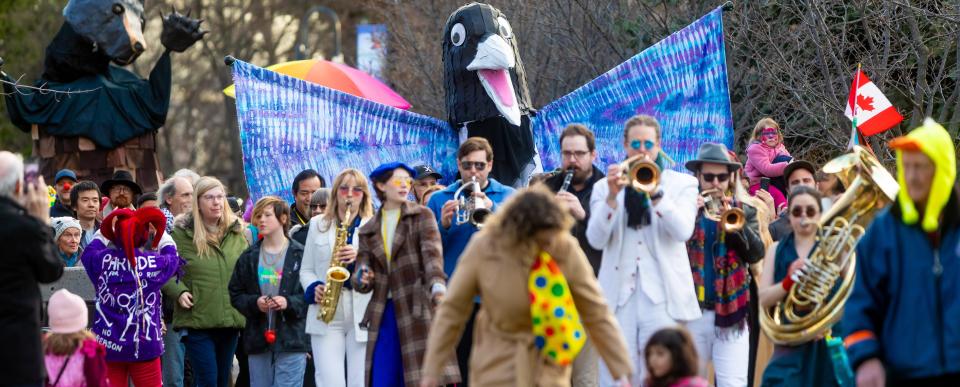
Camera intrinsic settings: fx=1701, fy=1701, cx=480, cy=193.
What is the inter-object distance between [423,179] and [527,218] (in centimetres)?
452

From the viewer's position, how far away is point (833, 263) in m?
8.31

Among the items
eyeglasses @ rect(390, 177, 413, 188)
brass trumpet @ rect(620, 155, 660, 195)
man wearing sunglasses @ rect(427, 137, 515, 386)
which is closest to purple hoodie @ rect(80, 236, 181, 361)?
eyeglasses @ rect(390, 177, 413, 188)

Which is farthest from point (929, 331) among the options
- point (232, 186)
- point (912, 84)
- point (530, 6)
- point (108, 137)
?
point (232, 186)

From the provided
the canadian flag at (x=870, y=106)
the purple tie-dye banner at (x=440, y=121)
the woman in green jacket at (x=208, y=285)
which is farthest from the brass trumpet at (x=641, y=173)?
the woman in green jacket at (x=208, y=285)

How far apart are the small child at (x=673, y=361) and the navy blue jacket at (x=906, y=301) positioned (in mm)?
726

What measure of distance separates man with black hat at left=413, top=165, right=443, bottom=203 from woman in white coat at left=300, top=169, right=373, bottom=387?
35.5 inches

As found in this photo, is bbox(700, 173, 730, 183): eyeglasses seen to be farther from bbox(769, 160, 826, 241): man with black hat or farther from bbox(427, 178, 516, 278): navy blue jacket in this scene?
bbox(769, 160, 826, 241): man with black hat

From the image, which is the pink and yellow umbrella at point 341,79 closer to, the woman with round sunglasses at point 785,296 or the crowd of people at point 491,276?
the crowd of people at point 491,276

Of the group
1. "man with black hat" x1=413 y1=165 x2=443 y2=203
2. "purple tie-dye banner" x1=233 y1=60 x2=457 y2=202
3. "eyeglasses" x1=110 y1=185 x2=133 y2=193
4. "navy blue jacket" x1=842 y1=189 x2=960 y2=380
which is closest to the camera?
"navy blue jacket" x1=842 y1=189 x2=960 y2=380

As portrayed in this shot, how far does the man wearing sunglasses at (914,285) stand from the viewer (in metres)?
6.64

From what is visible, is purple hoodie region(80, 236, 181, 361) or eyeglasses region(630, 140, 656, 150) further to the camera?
purple hoodie region(80, 236, 181, 361)

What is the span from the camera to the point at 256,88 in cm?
1263

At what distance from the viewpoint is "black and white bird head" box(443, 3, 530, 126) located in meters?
11.5

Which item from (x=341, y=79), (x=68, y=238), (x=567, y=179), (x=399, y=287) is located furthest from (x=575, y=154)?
(x=341, y=79)
